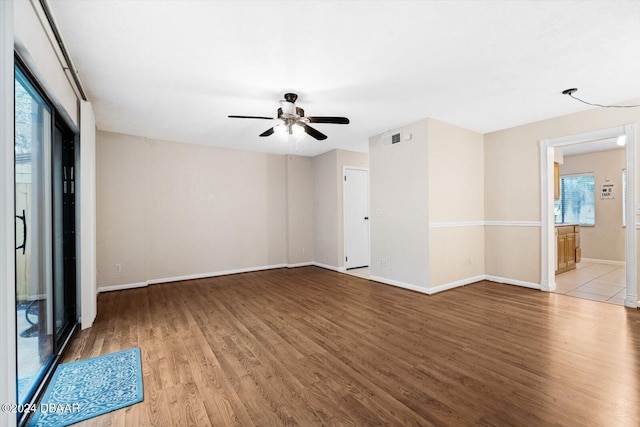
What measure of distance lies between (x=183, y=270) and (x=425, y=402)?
467cm

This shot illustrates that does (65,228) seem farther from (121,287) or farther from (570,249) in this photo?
(570,249)

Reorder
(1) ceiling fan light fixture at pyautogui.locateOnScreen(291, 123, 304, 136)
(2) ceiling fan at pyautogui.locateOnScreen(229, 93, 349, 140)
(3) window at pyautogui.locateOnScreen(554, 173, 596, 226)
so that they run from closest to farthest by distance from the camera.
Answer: (2) ceiling fan at pyautogui.locateOnScreen(229, 93, 349, 140) → (1) ceiling fan light fixture at pyautogui.locateOnScreen(291, 123, 304, 136) → (3) window at pyautogui.locateOnScreen(554, 173, 596, 226)

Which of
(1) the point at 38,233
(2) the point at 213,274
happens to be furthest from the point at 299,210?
(1) the point at 38,233

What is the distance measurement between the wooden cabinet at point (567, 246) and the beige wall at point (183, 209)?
17.1ft

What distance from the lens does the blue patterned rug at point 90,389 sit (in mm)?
1705

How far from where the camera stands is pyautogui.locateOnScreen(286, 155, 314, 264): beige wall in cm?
632

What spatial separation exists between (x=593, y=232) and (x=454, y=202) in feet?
14.1

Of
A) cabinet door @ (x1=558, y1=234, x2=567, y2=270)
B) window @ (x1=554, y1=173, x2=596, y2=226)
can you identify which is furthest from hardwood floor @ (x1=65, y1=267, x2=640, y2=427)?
window @ (x1=554, y1=173, x2=596, y2=226)

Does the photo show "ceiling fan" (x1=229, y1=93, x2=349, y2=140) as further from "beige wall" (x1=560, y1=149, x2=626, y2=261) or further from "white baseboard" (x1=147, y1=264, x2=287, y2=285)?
"beige wall" (x1=560, y1=149, x2=626, y2=261)

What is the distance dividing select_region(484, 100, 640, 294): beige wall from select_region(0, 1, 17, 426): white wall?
17.9 ft

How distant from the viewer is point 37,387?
6.26 ft

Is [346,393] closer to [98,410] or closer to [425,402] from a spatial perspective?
[425,402]

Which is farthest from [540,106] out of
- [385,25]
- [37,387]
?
[37,387]

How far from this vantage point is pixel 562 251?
5.18 meters
